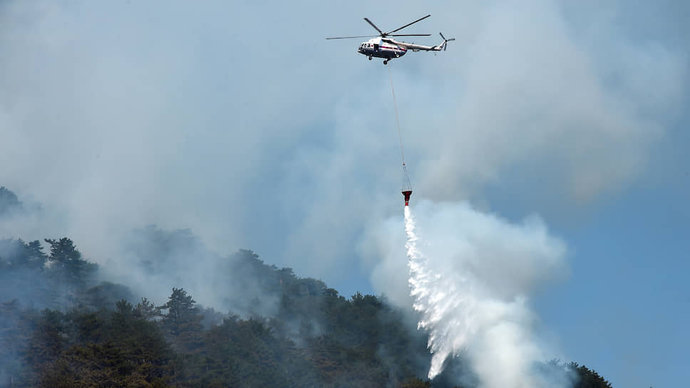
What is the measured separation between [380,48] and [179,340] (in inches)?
2483

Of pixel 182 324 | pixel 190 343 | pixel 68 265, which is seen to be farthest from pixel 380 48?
pixel 68 265

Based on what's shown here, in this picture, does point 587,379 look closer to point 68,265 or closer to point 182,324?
point 182,324

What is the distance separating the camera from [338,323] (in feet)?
577

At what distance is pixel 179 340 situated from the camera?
13888 cm

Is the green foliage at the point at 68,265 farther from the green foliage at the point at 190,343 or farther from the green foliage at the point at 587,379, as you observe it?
the green foliage at the point at 587,379

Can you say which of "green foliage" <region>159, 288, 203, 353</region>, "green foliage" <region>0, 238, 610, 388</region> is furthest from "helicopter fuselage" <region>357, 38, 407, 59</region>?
"green foliage" <region>159, 288, 203, 353</region>

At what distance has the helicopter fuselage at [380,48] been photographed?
327 feet

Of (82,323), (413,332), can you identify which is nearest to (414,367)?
(413,332)

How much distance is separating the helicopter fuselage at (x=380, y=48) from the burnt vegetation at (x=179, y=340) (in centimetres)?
4790

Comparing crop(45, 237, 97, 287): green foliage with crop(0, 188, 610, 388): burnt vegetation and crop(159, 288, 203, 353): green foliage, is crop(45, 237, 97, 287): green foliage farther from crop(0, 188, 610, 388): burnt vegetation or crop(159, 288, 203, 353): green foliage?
crop(159, 288, 203, 353): green foliage

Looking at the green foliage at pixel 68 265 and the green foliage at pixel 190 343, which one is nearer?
the green foliage at pixel 190 343

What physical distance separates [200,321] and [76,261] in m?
48.8

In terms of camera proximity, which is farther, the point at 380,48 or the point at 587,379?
the point at 587,379

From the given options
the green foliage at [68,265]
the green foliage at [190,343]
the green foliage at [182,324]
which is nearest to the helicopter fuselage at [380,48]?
the green foliage at [190,343]
